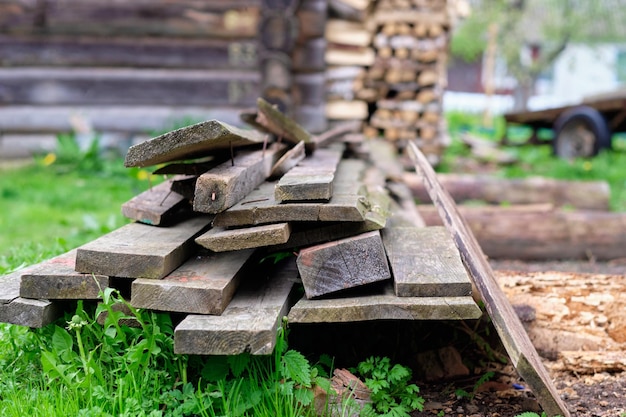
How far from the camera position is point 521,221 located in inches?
199

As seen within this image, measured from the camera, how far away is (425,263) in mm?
2502

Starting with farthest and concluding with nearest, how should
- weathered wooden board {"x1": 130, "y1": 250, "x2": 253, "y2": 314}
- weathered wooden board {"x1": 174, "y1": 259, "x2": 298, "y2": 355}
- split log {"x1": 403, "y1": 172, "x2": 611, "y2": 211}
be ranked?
split log {"x1": 403, "y1": 172, "x2": 611, "y2": 211} → weathered wooden board {"x1": 130, "y1": 250, "x2": 253, "y2": 314} → weathered wooden board {"x1": 174, "y1": 259, "x2": 298, "y2": 355}

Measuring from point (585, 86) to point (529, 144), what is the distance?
53.5 ft

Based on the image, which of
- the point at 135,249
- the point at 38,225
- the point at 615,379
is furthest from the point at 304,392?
the point at 38,225

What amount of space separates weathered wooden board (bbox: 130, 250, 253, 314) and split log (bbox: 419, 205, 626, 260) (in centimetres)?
306

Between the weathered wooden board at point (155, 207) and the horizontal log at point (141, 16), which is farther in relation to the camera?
the horizontal log at point (141, 16)

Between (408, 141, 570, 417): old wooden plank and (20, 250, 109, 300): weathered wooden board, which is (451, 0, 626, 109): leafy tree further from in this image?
(20, 250, 109, 300): weathered wooden board

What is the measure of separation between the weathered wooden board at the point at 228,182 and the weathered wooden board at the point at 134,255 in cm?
23

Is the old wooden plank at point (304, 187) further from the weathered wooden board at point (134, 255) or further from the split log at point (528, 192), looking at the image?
the split log at point (528, 192)

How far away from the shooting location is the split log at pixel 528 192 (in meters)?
6.27

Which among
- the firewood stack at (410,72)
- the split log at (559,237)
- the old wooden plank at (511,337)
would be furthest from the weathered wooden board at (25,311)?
the firewood stack at (410,72)

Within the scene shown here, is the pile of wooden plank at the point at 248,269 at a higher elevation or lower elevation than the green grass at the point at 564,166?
higher

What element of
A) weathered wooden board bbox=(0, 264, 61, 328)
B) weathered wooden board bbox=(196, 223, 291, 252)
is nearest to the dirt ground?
weathered wooden board bbox=(196, 223, 291, 252)

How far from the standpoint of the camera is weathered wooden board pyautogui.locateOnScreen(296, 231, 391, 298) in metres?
2.36
